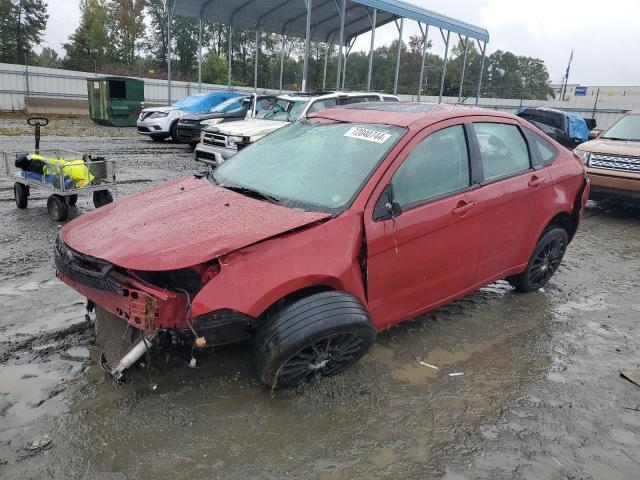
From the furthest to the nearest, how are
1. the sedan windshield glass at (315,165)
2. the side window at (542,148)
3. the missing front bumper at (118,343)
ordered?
the side window at (542,148), the sedan windshield glass at (315,165), the missing front bumper at (118,343)

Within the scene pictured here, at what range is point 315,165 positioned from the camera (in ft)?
11.4

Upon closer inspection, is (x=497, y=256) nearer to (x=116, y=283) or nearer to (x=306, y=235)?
(x=306, y=235)

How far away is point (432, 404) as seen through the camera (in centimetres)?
306

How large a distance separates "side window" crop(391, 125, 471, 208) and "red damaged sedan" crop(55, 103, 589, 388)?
0.01 meters

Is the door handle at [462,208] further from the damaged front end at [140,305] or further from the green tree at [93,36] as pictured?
the green tree at [93,36]

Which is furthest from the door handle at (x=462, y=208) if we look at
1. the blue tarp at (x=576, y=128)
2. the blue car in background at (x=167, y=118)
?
the blue tarp at (x=576, y=128)

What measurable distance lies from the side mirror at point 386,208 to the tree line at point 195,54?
33308 mm

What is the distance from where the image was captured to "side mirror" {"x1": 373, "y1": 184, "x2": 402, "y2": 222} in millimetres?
3094

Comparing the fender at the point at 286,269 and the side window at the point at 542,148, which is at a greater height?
the side window at the point at 542,148

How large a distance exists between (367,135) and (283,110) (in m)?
8.58

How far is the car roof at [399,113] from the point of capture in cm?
359

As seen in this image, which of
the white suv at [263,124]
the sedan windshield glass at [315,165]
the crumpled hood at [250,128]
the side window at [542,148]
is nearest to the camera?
the sedan windshield glass at [315,165]

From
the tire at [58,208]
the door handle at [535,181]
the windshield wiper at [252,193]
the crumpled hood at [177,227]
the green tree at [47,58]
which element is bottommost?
the tire at [58,208]

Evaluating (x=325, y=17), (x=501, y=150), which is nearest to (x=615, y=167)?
(x=501, y=150)
